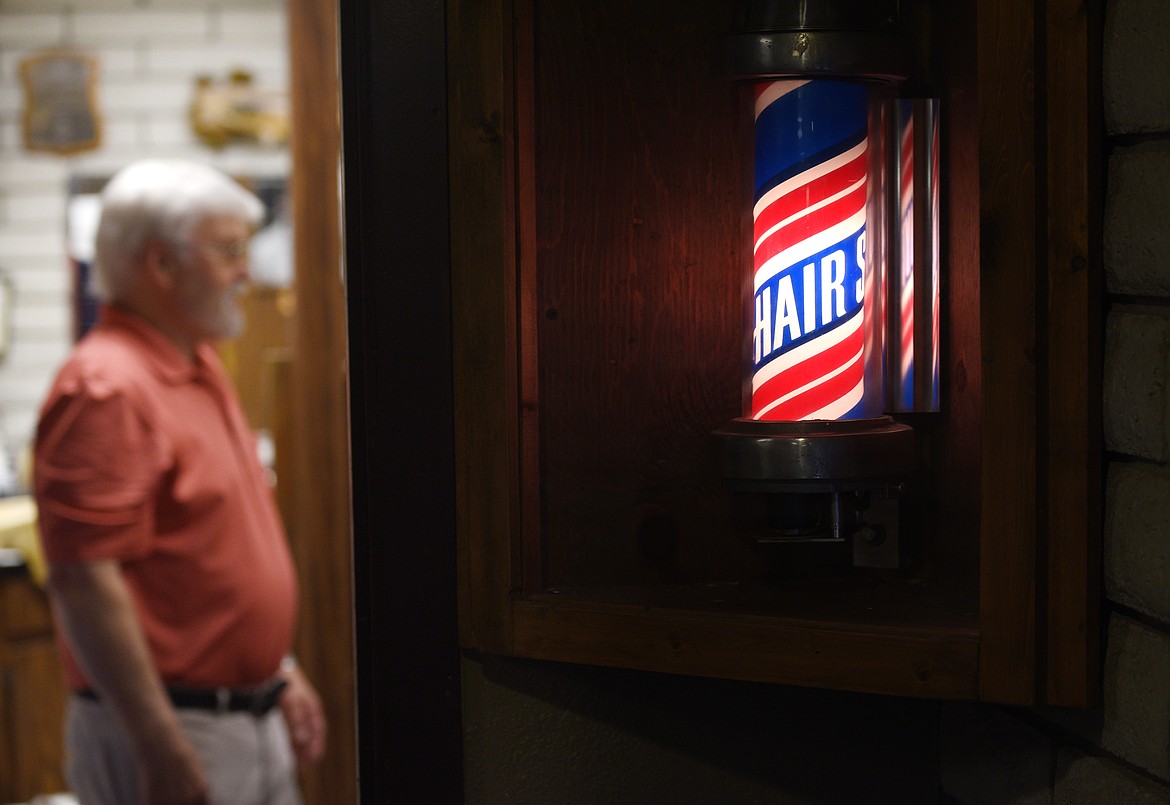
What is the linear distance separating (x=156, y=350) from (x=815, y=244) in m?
2.02

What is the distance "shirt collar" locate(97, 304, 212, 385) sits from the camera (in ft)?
8.82

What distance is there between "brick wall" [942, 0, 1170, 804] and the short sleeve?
78.7 inches

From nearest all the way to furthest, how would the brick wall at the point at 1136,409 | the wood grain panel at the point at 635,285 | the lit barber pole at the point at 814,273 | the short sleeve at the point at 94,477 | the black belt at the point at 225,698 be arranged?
1. the brick wall at the point at 1136,409
2. the lit barber pole at the point at 814,273
3. the wood grain panel at the point at 635,285
4. the short sleeve at the point at 94,477
5. the black belt at the point at 225,698

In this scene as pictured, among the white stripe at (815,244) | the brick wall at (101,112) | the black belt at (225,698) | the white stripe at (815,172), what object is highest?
the brick wall at (101,112)

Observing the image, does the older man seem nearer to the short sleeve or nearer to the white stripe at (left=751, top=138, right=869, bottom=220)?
the short sleeve

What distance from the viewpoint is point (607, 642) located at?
103 centimetres

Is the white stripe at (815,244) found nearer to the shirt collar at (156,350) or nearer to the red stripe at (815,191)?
the red stripe at (815,191)

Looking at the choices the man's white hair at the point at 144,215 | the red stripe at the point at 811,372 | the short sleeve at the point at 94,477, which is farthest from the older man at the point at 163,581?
the red stripe at the point at 811,372

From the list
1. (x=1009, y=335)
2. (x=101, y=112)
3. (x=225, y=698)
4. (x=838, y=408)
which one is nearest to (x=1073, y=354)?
(x=1009, y=335)

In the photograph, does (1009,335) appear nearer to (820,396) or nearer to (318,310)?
(820,396)

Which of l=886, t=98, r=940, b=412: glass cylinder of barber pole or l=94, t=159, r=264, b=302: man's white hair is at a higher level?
l=94, t=159, r=264, b=302: man's white hair

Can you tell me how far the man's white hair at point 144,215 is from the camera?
304cm

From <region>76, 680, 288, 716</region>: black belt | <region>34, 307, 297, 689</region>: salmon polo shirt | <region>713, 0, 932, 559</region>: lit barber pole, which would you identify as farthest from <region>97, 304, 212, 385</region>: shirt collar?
<region>713, 0, 932, 559</region>: lit barber pole

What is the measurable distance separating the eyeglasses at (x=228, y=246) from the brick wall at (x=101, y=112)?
2.48ft
